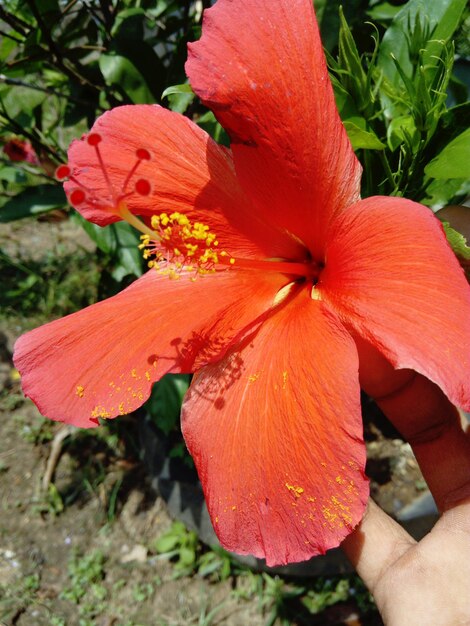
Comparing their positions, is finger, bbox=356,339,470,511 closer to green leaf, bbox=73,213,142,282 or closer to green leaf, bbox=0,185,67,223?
green leaf, bbox=73,213,142,282

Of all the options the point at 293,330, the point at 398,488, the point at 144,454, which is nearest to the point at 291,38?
the point at 293,330

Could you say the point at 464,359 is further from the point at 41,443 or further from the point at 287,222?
the point at 41,443

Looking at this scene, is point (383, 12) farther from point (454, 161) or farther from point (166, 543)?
point (166, 543)

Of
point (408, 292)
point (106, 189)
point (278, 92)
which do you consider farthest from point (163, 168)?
point (408, 292)

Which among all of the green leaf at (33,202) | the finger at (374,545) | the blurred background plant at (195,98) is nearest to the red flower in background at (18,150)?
the blurred background plant at (195,98)

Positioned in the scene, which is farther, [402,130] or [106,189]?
[106,189]

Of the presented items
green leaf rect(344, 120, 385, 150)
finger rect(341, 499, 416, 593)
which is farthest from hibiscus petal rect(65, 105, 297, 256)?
finger rect(341, 499, 416, 593)
